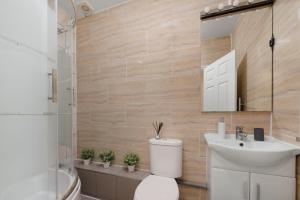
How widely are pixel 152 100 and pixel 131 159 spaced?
68 cm

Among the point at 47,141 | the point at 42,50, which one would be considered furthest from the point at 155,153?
the point at 42,50

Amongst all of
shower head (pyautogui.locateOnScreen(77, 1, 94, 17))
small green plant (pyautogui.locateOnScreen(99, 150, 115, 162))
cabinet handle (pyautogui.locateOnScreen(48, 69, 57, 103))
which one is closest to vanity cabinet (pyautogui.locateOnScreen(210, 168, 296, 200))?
small green plant (pyautogui.locateOnScreen(99, 150, 115, 162))

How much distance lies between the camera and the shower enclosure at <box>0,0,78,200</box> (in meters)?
1.24

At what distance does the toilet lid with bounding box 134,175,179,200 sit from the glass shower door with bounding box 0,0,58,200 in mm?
640

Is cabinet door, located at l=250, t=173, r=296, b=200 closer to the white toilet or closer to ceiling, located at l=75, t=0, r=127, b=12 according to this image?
the white toilet

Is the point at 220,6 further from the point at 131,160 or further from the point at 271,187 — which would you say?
the point at 131,160

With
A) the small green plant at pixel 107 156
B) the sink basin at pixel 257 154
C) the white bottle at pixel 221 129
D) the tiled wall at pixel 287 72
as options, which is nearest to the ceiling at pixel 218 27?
the tiled wall at pixel 287 72

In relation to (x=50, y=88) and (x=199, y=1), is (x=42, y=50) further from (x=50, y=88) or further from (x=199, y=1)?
(x=199, y=1)

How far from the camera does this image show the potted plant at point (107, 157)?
2.01 metres

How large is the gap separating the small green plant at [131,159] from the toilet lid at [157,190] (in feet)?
1.28

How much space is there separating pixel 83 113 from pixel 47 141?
0.79 m

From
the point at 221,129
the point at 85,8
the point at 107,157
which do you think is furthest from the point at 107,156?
the point at 85,8

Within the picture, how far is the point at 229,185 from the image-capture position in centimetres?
125

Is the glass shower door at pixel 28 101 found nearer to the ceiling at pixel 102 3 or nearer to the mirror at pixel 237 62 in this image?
the ceiling at pixel 102 3
